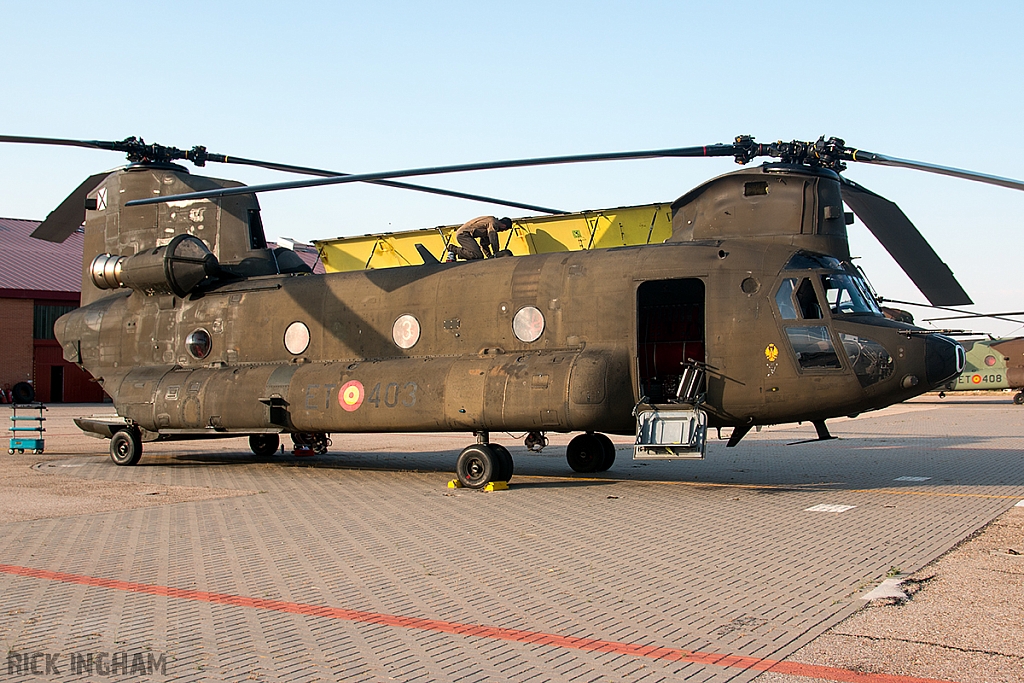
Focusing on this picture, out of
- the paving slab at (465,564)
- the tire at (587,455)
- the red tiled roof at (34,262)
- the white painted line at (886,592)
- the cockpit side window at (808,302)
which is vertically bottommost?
the paving slab at (465,564)

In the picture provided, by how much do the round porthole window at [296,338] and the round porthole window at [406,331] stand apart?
5.93 ft

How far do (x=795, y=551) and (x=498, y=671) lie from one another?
4202mm

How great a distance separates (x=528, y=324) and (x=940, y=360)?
5595mm

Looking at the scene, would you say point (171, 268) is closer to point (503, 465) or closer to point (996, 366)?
point (503, 465)

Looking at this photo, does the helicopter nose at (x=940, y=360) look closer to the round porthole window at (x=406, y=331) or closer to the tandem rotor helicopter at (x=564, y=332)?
the tandem rotor helicopter at (x=564, y=332)

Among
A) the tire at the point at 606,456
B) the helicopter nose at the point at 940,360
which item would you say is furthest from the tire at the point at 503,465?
the helicopter nose at the point at 940,360

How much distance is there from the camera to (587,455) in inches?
593

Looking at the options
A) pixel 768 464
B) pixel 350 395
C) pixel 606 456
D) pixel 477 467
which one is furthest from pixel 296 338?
pixel 768 464

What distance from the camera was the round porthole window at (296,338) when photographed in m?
15.1

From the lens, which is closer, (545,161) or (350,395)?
(545,161)

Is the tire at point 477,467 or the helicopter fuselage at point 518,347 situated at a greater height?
the helicopter fuselage at point 518,347

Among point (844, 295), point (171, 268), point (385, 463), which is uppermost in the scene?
point (171, 268)

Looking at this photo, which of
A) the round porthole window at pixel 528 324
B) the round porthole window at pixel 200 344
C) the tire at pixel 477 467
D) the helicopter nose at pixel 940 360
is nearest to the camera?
the helicopter nose at pixel 940 360

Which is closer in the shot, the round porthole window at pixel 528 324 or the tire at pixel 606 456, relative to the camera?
the round porthole window at pixel 528 324
